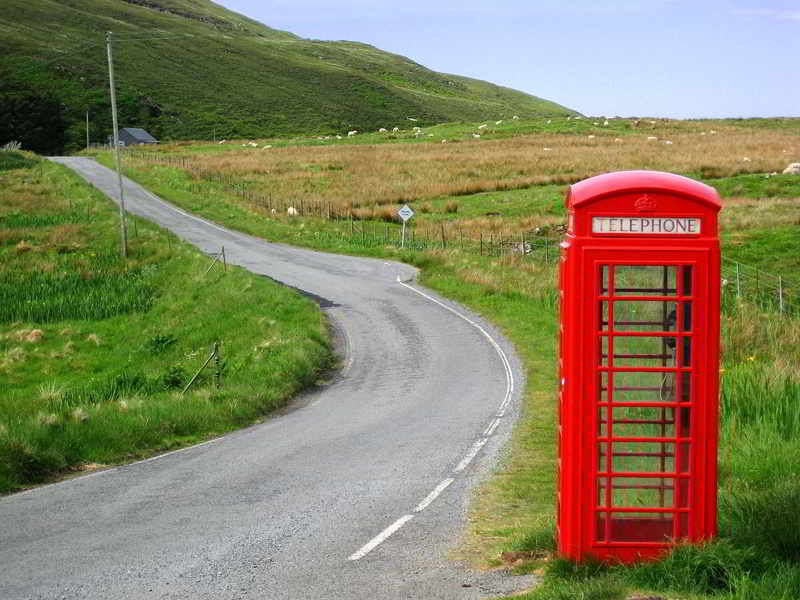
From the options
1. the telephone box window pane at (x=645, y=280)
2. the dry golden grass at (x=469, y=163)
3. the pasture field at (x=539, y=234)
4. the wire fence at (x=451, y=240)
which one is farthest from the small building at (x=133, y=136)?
the telephone box window pane at (x=645, y=280)

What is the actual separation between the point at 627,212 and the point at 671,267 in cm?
57

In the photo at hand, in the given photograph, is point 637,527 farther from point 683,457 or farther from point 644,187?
point 644,187

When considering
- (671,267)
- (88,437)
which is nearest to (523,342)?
(88,437)

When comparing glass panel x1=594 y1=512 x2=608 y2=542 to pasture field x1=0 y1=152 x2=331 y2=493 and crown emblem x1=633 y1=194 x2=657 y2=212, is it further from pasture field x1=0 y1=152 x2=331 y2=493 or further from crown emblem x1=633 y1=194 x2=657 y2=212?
pasture field x1=0 y1=152 x2=331 y2=493

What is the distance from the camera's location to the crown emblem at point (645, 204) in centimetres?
697

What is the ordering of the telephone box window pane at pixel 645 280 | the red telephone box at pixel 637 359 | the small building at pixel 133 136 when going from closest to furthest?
the red telephone box at pixel 637 359
the telephone box window pane at pixel 645 280
the small building at pixel 133 136

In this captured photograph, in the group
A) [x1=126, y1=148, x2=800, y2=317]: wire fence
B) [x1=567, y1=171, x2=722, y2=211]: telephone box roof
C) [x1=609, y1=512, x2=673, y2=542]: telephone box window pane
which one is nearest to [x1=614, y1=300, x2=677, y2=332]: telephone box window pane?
[x1=567, y1=171, x2=722, y2=211]: telephone box roof

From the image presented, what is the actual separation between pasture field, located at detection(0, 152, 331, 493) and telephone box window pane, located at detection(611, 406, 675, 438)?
7693 mm

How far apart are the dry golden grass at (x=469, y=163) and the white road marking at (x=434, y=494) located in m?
39.8

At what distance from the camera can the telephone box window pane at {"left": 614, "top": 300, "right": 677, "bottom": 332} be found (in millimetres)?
7137

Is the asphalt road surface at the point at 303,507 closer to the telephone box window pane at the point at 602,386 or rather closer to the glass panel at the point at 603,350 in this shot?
the telephone box window pane at the point at 602,386

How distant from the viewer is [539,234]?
39469 mm

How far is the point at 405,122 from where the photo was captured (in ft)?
525

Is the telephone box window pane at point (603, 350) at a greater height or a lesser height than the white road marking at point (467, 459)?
greater
